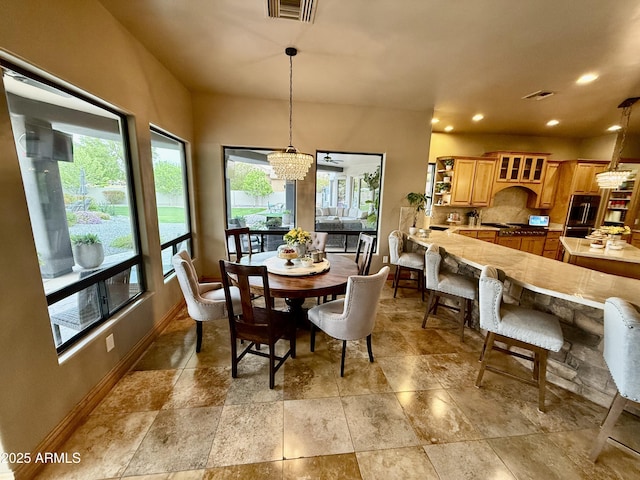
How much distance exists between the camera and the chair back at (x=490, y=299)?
1865mm

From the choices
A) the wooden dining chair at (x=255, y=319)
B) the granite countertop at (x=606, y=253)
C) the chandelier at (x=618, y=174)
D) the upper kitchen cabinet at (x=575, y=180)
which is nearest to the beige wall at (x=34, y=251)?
the wooden dining chair at (x=255, y=319)

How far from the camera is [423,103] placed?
3.86 metres

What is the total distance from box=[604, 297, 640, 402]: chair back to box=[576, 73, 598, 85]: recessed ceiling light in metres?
2.95

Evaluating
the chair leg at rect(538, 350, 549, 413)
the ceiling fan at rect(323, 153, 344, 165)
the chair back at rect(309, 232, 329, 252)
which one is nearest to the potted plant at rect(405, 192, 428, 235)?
the ceiling fan at rect(323, 153, 344, 165)

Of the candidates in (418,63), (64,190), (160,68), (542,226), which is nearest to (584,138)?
(542,226)

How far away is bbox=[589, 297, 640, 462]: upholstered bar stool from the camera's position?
129 centimetres

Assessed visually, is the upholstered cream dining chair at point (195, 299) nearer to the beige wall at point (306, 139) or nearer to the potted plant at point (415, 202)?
the beige wall at point (306, 139)

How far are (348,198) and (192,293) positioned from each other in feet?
10.8

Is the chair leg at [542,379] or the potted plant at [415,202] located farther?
the potted plant at [415,202]

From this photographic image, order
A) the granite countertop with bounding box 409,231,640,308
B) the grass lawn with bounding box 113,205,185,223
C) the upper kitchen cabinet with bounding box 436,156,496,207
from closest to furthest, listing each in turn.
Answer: the granite countertop with bounding box 409,231,640,308, the grass lawn with bounding box 113,205,185,223, the upper kitchen cabinet with bounding box 436,156,496,207

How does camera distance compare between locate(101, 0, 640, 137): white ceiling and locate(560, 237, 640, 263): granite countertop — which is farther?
locate(560, 237, 640, 263): granite countertop

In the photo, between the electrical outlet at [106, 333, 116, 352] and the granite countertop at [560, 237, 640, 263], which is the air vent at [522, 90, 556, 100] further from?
the electrical outlet at [106, 333, 116, 352]

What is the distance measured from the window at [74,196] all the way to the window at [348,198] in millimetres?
2773

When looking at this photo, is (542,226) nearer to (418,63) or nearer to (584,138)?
(584,138)
